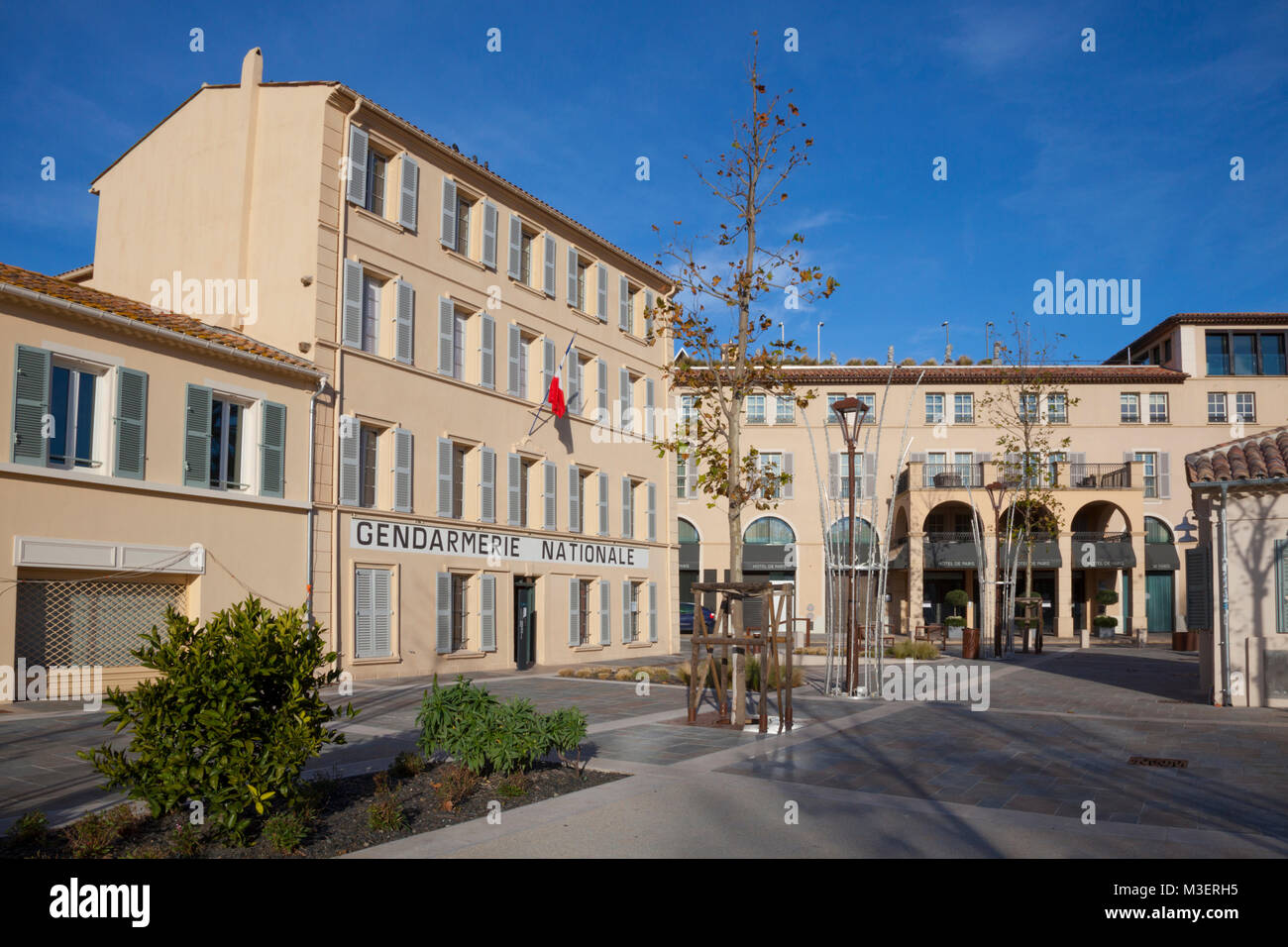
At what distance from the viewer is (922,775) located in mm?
9000

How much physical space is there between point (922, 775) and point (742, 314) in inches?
331

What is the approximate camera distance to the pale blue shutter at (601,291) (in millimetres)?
28484

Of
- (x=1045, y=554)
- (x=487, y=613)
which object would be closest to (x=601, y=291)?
(x=487, y=613)

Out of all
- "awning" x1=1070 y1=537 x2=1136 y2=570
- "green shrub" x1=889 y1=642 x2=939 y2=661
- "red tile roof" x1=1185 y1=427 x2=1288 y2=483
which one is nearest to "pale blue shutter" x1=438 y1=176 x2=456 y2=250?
"green shrub" x1=889 y1=642 x2=939 y2=661

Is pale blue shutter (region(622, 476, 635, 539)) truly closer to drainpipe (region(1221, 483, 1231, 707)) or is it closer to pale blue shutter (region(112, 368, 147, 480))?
pale blue shutter (region(112, 368, 147, 480))

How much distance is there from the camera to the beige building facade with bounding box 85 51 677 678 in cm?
1972

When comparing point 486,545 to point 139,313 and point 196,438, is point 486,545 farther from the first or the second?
point 139,313

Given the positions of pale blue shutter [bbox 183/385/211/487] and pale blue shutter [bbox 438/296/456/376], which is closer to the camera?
pale blue shutter [bbox 183/385/211/487]

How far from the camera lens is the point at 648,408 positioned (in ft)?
100

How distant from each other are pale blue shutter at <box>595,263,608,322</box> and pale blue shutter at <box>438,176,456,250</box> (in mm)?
6190

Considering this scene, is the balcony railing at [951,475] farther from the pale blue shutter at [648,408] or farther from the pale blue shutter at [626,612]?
the pale blue shutter at [626,612]

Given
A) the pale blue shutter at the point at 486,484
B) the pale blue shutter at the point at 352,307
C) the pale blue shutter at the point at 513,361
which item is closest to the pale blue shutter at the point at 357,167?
the pale blue shutter at the point at 352,307

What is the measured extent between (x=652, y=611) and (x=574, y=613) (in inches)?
163
